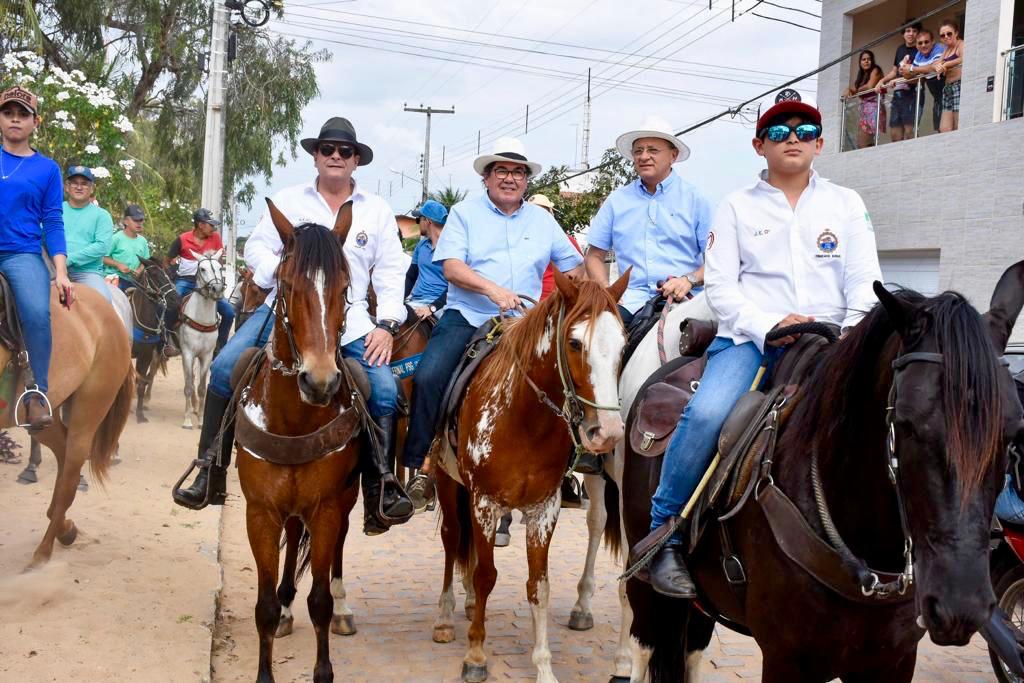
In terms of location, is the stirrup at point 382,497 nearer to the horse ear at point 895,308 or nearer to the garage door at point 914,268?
the horse ear at point 895,308

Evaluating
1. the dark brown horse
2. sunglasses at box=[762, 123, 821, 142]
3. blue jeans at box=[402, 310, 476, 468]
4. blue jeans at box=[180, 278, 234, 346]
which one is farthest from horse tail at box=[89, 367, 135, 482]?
blue jeans at box=[180, 278, 234, 346]

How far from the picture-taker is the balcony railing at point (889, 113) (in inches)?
595

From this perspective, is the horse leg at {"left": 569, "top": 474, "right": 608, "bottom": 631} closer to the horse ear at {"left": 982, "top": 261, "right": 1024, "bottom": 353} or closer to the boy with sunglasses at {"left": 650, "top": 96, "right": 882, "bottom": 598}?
the boy with sunglasses at {"left": 650, "top": 96, "right": 882, "bottom": 598}

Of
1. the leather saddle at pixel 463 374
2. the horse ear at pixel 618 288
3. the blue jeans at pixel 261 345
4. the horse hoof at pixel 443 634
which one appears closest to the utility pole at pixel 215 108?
the leather saddle at pixel 463 374

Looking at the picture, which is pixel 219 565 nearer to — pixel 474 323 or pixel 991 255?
pixel 474 323

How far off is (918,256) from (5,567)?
1404 centimetres

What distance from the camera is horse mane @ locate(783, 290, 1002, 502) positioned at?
2264mm

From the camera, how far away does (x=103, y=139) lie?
15.5 metres

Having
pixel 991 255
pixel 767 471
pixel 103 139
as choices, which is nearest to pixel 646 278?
pixel 767 471

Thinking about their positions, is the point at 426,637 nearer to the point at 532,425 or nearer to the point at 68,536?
the point at 532,425

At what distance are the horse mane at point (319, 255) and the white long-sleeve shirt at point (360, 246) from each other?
0.68 meters

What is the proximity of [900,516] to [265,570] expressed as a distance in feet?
10.9

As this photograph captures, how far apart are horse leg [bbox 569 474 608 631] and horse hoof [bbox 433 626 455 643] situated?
0.85 meters

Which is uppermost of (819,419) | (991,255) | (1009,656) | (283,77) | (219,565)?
(283,77)
